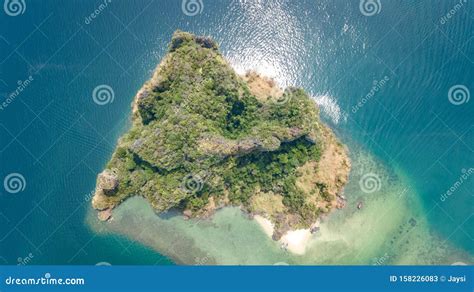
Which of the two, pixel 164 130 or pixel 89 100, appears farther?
pixel 89 100

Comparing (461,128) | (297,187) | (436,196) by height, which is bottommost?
(297,187)

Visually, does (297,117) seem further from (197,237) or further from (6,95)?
(6,95)

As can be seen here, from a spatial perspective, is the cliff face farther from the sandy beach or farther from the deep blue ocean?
the deep blue ocean

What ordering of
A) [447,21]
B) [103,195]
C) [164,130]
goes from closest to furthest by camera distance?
[164,130] < [103,195] < [447,21]

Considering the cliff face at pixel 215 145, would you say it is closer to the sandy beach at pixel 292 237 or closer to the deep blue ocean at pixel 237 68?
the sandy beach at pixel 292 237

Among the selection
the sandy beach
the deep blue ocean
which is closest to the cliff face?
the sandy beach

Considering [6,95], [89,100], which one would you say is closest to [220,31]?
[89,100]

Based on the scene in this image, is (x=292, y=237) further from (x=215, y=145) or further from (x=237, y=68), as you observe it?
(x=237, y=68)
